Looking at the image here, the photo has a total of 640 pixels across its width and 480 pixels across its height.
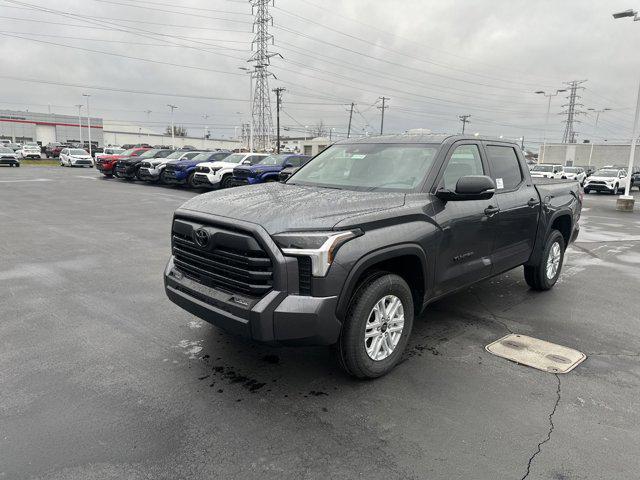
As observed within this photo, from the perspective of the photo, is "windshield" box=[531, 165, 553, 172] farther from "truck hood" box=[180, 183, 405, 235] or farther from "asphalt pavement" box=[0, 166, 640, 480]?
"truck hood" box=[180, 183, 405, 235]

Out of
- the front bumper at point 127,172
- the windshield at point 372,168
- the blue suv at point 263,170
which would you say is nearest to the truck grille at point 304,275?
the windshield at point 372,168

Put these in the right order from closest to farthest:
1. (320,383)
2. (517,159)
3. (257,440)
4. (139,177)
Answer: (257,440) → (320,383) → (517,159) → (139,177)

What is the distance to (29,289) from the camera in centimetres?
566

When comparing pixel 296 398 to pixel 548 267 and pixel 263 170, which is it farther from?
pixel 263 170

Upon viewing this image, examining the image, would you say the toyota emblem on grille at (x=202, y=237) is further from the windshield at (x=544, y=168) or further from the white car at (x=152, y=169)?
the windshield at (x=544, y=168)

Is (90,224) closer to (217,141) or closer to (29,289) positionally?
(29,289)

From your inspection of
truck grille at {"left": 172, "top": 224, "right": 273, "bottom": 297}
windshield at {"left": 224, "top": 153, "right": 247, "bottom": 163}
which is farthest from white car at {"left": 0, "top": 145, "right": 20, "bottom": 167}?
truck grille at {"left": 172, "top": 224, "right": 273, "bottom": 297}

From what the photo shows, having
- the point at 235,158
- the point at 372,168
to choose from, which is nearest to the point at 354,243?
the point at 372,168

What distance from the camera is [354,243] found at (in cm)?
315

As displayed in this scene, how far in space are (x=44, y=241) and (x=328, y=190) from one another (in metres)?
6.77

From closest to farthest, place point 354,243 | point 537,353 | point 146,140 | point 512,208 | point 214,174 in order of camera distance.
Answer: point 354,243 < point 537,353 < point 512,208 < point 214,174 < point 146,140

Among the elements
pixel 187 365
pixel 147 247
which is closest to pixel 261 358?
pixel 187 365

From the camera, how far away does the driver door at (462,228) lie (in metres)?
3.98

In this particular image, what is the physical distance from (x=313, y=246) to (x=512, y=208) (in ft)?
9.54
